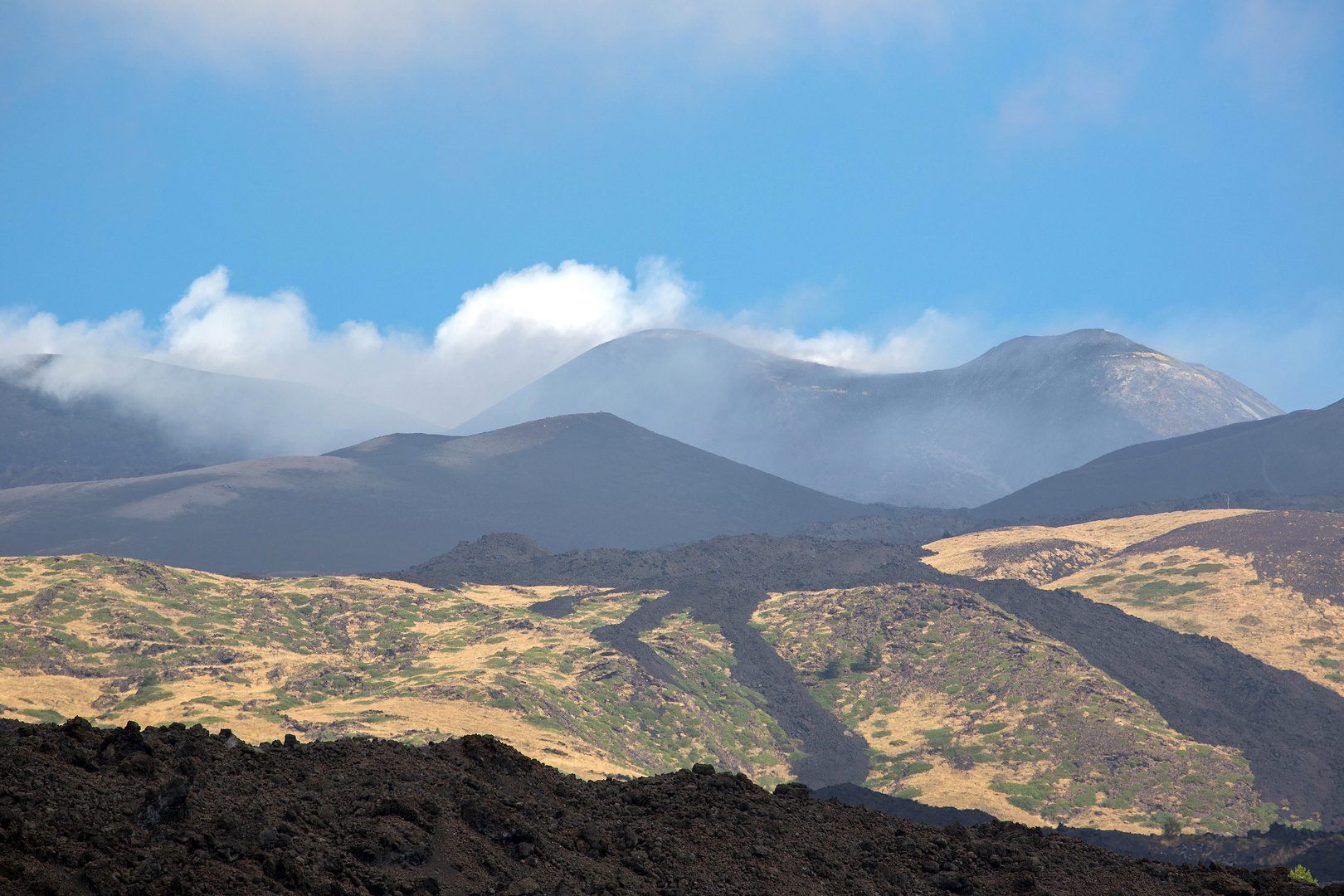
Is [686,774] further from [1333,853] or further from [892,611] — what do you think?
[892,611]

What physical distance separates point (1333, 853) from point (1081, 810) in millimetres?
10829

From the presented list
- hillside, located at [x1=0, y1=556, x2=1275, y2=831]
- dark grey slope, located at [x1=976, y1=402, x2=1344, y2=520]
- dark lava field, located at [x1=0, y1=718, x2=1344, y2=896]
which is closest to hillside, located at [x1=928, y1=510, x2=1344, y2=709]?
hillside, located at [x1=0, y1=556, x2=1275, y2=831]

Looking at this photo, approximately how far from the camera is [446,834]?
11766 millimetres

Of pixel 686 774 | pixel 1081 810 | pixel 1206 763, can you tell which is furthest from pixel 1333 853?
pixel 686 774

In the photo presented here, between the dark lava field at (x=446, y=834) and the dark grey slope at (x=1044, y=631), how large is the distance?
33927 millimetres

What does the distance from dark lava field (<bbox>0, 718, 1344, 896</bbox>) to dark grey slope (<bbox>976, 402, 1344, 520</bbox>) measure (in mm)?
135331

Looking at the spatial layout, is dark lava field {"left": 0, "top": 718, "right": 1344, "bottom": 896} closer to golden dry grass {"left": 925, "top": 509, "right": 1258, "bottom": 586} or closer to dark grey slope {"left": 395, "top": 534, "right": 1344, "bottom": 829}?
dark grey slope {"left": 395, "top": 534, "right": 1344, "bottom": 829}

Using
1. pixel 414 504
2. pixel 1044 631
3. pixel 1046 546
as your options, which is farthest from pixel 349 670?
pixel 414 504

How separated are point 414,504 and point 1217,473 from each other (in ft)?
400

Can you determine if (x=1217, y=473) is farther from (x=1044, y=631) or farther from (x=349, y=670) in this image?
(x=349, y=670)

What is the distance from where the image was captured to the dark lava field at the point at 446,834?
30.6 ft

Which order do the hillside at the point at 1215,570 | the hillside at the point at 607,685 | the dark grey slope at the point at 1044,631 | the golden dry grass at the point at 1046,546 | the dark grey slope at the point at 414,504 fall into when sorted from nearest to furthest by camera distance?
the hillside at the point at 607,685 → the dark grey slope at the point at 1044,631 → the hillside at the point at 1215,570 → the golden dry grass at the point at 1046,546 → the dark grey slope at the point at 414,504

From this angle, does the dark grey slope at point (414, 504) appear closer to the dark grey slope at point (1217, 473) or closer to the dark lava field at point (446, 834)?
the dark grey slope at point (1217, 473)

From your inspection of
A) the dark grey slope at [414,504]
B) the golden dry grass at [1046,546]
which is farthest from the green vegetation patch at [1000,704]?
the dark grey slope at [414,504]
